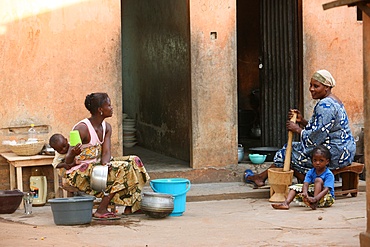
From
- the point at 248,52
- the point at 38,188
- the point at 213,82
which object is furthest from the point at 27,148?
the point at 248,52

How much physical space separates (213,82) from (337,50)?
6.09 feet

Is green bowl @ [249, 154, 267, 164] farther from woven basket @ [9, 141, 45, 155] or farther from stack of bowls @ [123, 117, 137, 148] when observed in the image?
stack of bowls @ [123, 117, 137, 148]

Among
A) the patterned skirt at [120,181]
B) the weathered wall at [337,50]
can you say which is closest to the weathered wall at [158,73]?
the weathered wall at [337,50]

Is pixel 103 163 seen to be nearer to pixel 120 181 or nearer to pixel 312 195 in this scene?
pixel 120 181

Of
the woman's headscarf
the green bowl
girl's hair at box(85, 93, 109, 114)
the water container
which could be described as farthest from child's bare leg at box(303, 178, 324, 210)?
the water container

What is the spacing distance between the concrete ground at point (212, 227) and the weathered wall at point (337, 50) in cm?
181

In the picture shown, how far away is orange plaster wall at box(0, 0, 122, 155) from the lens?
905 centimetres

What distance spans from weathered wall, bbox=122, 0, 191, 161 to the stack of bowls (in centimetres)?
11

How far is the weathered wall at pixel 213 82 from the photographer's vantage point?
9.83 metres

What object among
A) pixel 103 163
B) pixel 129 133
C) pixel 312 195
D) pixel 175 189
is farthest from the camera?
pixel 129 133

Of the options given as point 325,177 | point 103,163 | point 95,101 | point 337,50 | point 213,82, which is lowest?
point 325,177

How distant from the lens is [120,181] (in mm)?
7840

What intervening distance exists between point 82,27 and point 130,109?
443 centimetres

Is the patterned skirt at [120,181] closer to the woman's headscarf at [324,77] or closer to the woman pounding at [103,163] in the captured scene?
the woman pounding at [103,163]
